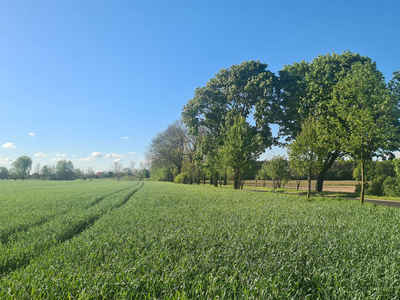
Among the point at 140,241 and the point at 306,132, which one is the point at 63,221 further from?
the point at 306,132

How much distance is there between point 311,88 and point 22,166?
5507 inches

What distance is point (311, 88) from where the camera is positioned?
2648cm

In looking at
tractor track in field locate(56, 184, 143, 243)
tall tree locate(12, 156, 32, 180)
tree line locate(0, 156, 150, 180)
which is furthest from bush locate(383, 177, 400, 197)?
tall tree locate(12, 156, 32, 180)

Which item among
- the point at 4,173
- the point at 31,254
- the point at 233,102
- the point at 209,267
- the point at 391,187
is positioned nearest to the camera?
the point at 209,267

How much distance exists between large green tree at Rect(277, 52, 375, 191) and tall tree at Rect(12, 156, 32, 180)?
130801 mm

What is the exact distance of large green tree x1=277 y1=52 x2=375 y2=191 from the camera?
84.7 ft

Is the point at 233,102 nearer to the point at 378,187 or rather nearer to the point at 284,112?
the point at 284,112

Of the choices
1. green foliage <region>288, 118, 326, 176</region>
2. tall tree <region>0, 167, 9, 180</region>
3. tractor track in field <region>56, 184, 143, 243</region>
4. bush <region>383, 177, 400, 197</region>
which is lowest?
tall tree <region>0, 167, 9, 180</region>

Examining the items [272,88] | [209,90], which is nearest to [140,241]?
[272,88]

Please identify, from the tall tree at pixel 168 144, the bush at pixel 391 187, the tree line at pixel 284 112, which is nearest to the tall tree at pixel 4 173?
the tall tree at pixel 168 144

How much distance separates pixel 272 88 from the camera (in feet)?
94.5

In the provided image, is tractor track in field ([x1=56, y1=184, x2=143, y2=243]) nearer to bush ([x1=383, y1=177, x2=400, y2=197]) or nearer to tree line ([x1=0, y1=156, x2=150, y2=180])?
bush ([x1=383, y1=177, x2=400, y2=197])

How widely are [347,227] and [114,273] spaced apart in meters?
6.56

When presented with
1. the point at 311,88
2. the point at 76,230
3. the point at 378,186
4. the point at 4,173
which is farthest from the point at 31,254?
the point at 4,173
